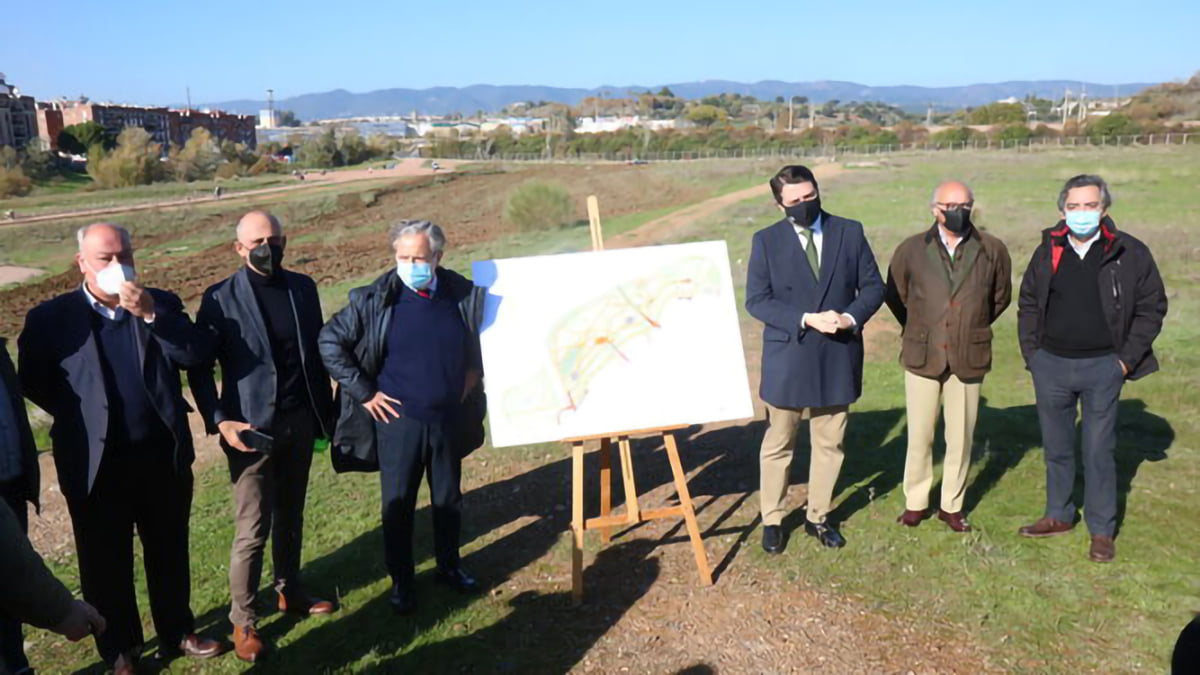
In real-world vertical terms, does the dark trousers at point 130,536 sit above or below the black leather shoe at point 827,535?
above

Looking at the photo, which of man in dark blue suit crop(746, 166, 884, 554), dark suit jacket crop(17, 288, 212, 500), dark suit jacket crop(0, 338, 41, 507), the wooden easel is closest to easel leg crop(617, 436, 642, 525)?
the wooden easel

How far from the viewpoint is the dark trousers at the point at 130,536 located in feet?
12.6

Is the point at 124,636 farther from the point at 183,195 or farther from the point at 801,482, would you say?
the point at 183,195

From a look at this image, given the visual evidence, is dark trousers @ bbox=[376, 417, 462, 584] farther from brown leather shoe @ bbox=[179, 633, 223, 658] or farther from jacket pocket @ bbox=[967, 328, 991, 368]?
jacket pocket @ bbox=[967, 328, 991, 368]

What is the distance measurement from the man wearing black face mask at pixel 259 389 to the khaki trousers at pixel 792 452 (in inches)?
100

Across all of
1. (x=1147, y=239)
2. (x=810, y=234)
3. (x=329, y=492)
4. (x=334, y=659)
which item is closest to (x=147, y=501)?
(x=334, y=659)

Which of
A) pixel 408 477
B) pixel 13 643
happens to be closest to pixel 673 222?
pixel 408 477

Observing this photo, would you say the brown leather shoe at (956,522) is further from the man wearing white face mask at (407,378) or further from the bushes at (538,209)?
the bushes at (538,209)

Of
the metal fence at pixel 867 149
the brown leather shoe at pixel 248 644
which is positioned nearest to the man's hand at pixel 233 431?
the brown leather shoe at pixel 248 644

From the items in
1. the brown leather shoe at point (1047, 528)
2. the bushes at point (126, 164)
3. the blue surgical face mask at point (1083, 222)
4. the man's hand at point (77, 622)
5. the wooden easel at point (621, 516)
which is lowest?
the brown leather shoe at point (1047, 528)

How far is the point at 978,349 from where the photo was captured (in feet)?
16.3

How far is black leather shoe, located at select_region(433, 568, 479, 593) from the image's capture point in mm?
4891

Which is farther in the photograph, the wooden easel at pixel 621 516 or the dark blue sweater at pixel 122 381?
the wooden easel at pixel 621 516

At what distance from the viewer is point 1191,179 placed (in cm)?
2645
